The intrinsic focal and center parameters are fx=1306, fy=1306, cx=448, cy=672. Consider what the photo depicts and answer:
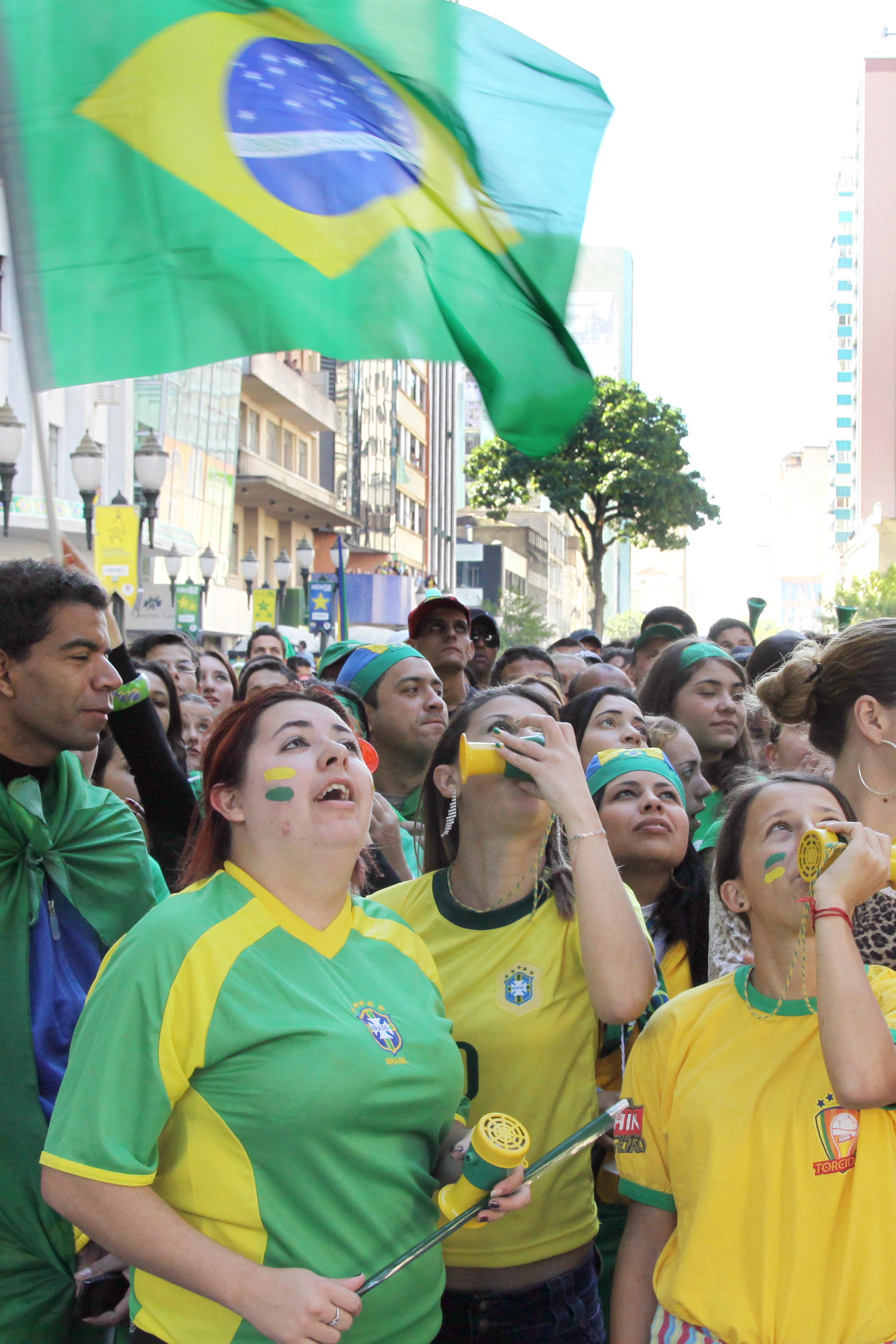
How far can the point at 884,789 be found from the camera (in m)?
2.98

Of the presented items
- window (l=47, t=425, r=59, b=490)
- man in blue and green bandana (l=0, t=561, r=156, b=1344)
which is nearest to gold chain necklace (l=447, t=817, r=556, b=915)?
man in blue and green bandana (l=0, t=561, r=156, b=1344)

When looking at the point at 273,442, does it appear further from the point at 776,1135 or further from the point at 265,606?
the point at 776,1135

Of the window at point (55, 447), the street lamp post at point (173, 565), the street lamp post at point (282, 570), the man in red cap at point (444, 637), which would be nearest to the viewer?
the man in red cap at point (444, 637)

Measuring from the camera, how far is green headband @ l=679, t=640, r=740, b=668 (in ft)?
17.7

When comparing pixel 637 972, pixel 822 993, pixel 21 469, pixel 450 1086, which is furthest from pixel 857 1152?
pixel 21 469

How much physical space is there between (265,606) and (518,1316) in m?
18.0

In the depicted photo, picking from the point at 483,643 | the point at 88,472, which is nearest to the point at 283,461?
the point at 88,472

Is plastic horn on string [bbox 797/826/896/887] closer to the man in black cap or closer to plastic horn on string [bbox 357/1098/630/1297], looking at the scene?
plastic horn on string [bbox 357/1098/630/1297]

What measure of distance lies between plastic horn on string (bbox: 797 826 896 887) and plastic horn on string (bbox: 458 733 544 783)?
660 millimetres

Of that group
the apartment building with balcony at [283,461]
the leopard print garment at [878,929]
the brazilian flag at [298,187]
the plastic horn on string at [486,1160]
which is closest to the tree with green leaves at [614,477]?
the apartment building with balcony at [283,461]

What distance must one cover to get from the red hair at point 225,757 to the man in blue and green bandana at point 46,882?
49 cm

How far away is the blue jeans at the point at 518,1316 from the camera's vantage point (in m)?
2.73

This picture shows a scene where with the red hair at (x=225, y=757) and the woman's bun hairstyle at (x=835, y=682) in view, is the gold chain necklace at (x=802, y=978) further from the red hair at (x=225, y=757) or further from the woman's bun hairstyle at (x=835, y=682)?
the red hair at (x=225, y=757)

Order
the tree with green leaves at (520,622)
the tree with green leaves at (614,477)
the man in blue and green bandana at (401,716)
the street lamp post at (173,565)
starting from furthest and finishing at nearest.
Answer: the tree with green leaves at (520,622), the tree with green leaves at (614,477), the street lamp post at (173,565), the man in blue and green bandana at (401,716)
